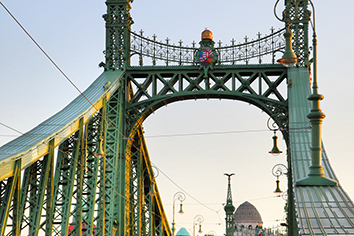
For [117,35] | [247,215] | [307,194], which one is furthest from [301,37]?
[247,215]

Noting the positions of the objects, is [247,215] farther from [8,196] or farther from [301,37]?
[8,196]

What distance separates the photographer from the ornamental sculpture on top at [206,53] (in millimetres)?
36625

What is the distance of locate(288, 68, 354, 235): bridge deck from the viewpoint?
1998cm

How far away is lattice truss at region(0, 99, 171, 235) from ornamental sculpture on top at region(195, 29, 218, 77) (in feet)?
15.3

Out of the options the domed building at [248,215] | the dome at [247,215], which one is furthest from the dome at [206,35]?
the dome at [247,215]

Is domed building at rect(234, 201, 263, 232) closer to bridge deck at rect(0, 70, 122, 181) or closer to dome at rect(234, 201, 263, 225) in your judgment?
dome at rect(234, 201, 263, 225)

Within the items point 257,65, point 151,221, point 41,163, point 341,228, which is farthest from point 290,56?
point 151,221

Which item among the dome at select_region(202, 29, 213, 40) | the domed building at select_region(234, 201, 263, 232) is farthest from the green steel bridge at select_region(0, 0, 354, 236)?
the domed building at select_region(234, 201, 263, 232)

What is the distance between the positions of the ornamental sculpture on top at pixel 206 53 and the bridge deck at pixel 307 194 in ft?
13.2

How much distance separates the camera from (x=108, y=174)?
34750 mm

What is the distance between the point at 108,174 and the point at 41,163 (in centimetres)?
981

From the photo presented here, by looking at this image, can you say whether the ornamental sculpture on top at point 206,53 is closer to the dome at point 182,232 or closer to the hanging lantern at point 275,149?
the hanging lantern at point 275,149

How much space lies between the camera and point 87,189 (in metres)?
32.8

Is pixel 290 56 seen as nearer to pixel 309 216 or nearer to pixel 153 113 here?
pixel 309 216
